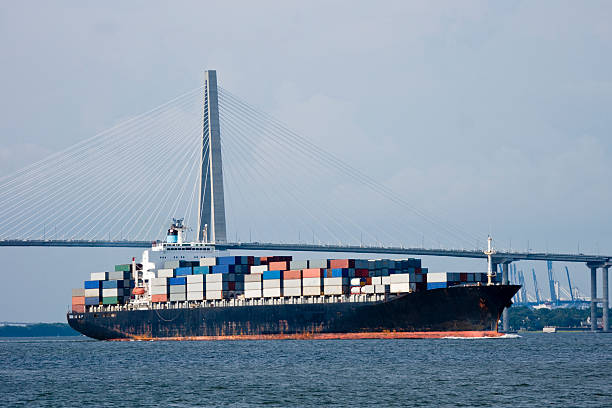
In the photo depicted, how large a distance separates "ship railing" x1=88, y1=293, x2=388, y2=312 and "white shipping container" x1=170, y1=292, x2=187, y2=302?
27 centimetres

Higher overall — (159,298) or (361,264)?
(361,264)

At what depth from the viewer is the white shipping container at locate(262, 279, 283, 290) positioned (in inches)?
2844

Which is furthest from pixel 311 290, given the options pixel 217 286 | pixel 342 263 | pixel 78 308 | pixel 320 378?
pixel 320 378

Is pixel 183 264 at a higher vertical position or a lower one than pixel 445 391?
higher

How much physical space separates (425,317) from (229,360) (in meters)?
16.8

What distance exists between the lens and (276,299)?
72.2 m

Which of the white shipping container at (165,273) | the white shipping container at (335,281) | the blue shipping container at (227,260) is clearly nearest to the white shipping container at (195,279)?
the blue shipping container at (227,260)

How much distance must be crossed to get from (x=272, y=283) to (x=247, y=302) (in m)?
2.42

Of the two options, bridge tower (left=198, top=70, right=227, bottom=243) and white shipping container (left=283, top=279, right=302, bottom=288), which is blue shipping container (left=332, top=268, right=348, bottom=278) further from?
bridge tower (left=198, top=70, right=227, bottom=243)

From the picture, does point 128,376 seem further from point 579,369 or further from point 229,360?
point 579,369

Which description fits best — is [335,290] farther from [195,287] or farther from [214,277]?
[195,287]

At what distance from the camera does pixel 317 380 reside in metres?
40.4

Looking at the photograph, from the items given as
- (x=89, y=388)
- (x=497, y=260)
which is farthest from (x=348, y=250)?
(x=89, y=388)

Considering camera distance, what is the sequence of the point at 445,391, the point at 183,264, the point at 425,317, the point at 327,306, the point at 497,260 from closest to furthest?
the point at 445,391 → the point at 425,317 → the point at 327,306 → the point at 183,264 → the point at 497,260
